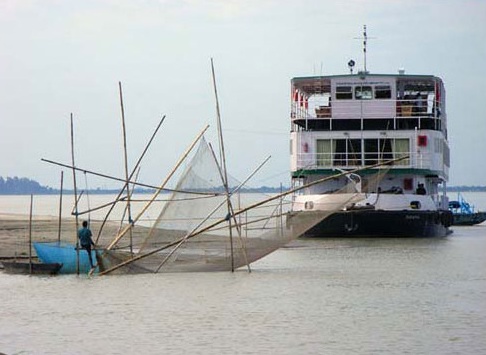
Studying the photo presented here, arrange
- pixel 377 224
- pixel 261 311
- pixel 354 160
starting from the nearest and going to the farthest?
pixel 261 311 < pixel 377 224 < pixel 354 160

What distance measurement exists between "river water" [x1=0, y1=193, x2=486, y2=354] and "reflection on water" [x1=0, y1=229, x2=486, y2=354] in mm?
21

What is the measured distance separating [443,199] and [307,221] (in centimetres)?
2022

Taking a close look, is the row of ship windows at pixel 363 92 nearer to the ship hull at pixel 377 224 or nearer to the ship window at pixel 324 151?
the ship window at pixel 324 151

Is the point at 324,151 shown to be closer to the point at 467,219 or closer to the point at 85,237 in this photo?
the point at 85,237

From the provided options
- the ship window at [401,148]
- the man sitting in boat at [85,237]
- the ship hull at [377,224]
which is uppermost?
the ship window at [401,148]

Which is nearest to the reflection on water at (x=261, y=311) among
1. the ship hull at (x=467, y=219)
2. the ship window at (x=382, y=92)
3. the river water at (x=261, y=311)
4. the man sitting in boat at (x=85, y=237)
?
the river water at (x=261, y=311)

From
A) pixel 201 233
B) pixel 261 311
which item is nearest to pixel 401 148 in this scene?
pixel 201 233

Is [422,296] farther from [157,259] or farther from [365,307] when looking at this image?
[157,259]

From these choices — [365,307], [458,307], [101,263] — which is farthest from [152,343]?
[101,263]

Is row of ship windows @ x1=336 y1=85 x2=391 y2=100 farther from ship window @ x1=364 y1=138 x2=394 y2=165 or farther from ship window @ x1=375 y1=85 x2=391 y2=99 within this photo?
ship window @ x1=364 y1=138 x2=394 y2=165

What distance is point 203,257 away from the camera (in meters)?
28.0

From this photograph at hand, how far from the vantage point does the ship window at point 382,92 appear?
41875 millimetres

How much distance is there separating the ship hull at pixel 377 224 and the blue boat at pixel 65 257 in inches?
531

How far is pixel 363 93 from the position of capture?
41.8 metres
